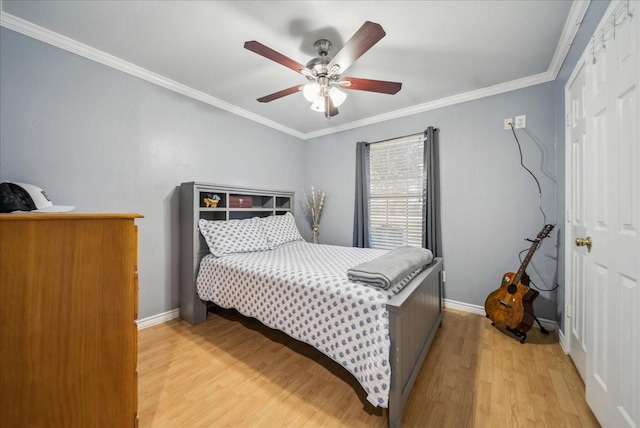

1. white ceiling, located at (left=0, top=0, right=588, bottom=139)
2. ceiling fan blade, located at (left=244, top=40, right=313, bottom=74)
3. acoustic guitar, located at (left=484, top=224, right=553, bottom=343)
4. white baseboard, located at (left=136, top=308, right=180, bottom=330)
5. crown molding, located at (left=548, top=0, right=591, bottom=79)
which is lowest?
white baseboard, located at (left=136, top=308, right=180, bottom=330)

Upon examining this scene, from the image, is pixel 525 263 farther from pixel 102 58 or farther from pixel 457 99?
pixel 102 58

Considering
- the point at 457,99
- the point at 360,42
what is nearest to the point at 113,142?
the point at 360,42

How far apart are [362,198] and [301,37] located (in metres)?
2.05

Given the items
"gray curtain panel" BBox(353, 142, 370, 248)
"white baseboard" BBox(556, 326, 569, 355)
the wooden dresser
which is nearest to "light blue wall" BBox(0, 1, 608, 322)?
"white baseboard" BBox(556, 326, 569, 355)

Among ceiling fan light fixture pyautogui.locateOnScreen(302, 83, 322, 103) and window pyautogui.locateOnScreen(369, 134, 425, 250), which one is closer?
ceiling fan light fixture pyautogui.locateOnScreen(302, 83, 322, 103)

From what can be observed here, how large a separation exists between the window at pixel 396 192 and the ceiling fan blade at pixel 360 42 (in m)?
1.74

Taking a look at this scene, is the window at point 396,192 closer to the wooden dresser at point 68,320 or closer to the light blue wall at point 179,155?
the light blue wall at point 179,155

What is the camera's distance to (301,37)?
1.83 meters

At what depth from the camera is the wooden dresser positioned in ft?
2.48

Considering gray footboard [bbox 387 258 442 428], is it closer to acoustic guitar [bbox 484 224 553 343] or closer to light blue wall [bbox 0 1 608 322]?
acoustic guitar [bbox 484 224 553 343]

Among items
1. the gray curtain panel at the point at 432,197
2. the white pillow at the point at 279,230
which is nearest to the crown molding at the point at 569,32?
the gray curtain panel at the point at 432,197

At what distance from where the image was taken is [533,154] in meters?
2.35

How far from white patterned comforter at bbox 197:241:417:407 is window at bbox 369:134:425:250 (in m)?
0.88

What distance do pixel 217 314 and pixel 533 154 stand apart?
3.64 m
